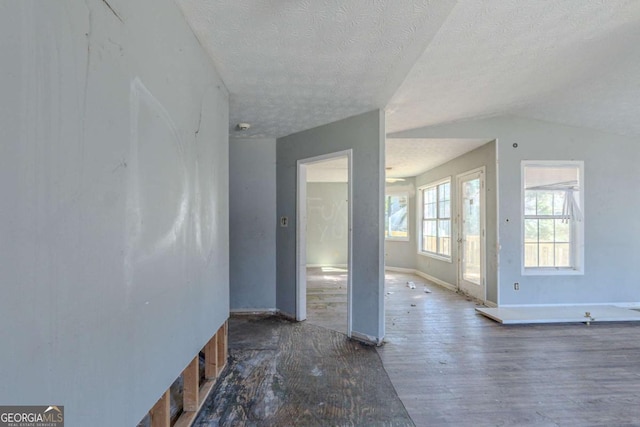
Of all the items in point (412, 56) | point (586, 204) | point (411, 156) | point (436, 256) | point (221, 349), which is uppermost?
point (412, 56)

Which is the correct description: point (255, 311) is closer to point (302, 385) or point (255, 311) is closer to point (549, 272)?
point (302, 385)

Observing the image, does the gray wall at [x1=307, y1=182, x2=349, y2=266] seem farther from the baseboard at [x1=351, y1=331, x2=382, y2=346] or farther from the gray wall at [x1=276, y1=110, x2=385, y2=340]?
the baseboard at [x1=351, y1=331, x2=382, y2=346]

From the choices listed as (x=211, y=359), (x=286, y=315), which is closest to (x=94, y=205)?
(x=211, y=359)

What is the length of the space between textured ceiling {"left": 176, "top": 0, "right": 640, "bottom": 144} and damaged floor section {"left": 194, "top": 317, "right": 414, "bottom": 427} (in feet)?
8.06

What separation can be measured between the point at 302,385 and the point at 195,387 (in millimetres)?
814

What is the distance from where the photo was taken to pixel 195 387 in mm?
2055

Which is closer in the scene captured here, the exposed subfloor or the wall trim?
the exposed subfloor

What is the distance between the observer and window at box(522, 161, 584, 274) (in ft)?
15.2

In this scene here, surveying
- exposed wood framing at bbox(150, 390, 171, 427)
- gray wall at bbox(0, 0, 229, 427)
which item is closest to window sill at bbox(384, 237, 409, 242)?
gray wall at bbox(0, 0, 229, 427)

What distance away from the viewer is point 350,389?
2.38 metres

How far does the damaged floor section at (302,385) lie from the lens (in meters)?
2.05

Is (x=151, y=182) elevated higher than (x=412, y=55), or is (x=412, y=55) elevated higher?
(x=412, y=55)

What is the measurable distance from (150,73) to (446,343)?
3.49 meters

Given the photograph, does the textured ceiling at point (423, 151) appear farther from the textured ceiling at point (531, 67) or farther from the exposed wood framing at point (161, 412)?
the exposed wood framing at point (161, 412)
